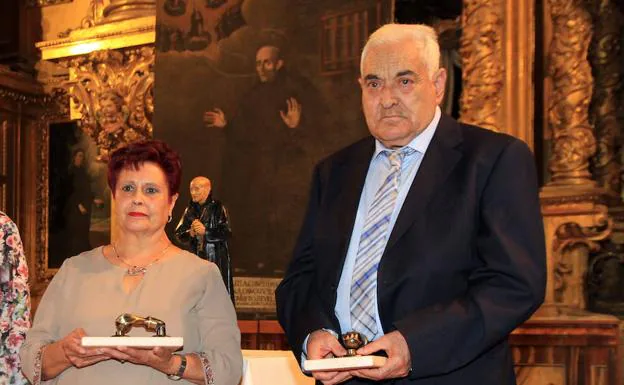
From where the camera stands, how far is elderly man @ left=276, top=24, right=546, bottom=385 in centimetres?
244

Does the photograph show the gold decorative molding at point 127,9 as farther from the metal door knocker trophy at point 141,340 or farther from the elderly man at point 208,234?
the metal door knocker trophy at point 141,340

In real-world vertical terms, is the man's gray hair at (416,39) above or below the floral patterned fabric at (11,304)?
above

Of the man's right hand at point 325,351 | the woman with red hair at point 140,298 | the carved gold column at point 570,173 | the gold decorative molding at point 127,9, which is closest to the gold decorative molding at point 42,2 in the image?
the gold decorative molding at point 127,9

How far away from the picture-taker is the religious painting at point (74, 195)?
11312 mm

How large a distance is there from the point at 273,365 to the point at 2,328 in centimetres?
117

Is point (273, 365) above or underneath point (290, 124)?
underneath

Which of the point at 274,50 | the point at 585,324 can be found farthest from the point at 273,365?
the point at 274,50

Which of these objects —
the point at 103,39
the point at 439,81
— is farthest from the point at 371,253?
the point at 103,39

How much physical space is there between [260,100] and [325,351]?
658 cm

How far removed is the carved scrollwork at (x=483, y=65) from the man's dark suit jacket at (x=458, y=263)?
176 inches

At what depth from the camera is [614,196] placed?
7.21 metres

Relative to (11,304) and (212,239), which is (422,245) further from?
(212,239)

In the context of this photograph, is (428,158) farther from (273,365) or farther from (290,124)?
(290,124)

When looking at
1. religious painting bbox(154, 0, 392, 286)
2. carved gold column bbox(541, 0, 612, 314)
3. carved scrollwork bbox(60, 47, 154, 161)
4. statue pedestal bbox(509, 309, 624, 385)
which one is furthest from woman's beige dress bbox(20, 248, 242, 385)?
carved scrollwork bbox(60, 47, 154, 161)
